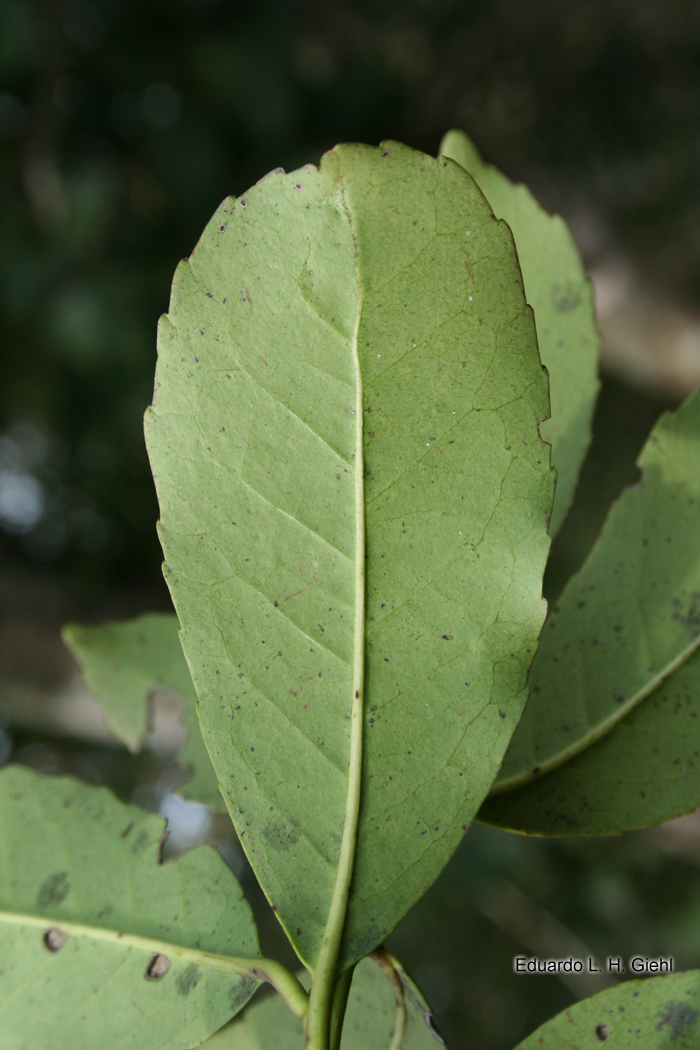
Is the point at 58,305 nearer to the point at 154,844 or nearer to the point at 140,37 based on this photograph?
the point at 140,37

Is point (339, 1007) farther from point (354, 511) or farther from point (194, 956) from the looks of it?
point (354, 511)

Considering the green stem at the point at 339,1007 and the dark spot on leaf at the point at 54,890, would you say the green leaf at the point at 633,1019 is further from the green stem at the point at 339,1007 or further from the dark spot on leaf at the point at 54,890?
the dark spot on leaf at the point at 54,890

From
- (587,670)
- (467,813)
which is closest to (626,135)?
(587,670)

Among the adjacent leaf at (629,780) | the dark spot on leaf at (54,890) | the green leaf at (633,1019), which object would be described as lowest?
the dark spot on leaf at (54,890)

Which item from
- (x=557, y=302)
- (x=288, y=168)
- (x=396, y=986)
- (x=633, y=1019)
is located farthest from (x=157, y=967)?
(x=288, y=168)

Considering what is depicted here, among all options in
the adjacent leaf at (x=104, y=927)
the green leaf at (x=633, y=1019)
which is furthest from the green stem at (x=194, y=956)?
the green leaf at (x=633, y=1019)
